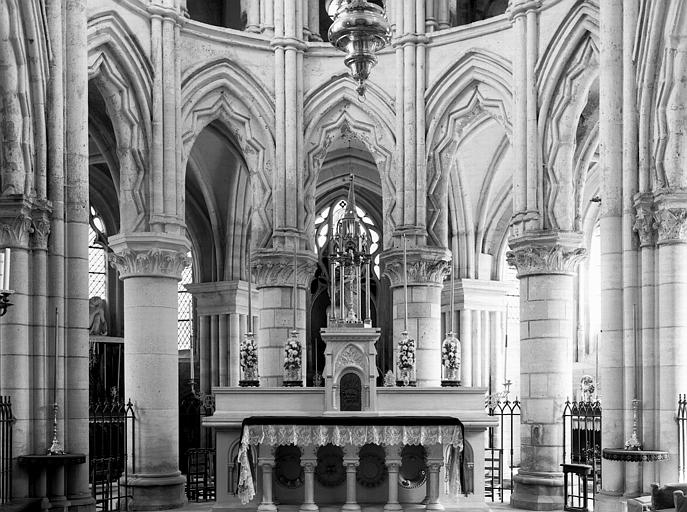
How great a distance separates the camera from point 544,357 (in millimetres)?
17406

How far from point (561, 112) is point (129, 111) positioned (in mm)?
6651

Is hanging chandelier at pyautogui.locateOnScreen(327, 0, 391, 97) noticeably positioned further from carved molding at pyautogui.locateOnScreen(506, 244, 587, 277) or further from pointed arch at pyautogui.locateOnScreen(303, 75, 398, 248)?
pointed arch at pyautogui.locateOnScreen(303, 75, 398, 248)

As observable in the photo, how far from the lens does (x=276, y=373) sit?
19.1 meters

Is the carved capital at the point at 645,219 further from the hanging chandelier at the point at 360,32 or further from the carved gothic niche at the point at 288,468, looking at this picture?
the carved gothic niche at the point at 288,468

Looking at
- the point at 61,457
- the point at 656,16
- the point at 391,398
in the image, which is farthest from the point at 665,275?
the point at 61,457

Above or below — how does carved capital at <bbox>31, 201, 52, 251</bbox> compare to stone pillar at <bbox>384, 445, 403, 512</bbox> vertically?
above

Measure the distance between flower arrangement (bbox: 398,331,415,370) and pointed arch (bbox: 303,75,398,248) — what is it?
3.24m

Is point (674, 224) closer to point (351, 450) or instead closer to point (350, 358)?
point (350, 358)

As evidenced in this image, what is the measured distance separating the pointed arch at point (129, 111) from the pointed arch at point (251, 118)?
63.9 inches

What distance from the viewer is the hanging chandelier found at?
425 inches

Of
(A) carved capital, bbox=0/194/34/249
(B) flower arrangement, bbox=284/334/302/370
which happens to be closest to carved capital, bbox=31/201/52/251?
(A) carved capital, bbox=0/194/34/249

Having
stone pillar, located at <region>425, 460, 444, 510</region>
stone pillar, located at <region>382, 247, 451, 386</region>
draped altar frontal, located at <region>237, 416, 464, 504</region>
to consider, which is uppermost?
stone pillar, located at <region>382, 247, 451, 386</region>

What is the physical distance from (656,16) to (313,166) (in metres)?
7.70

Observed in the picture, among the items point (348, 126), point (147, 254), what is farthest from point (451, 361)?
point (348, 126)
